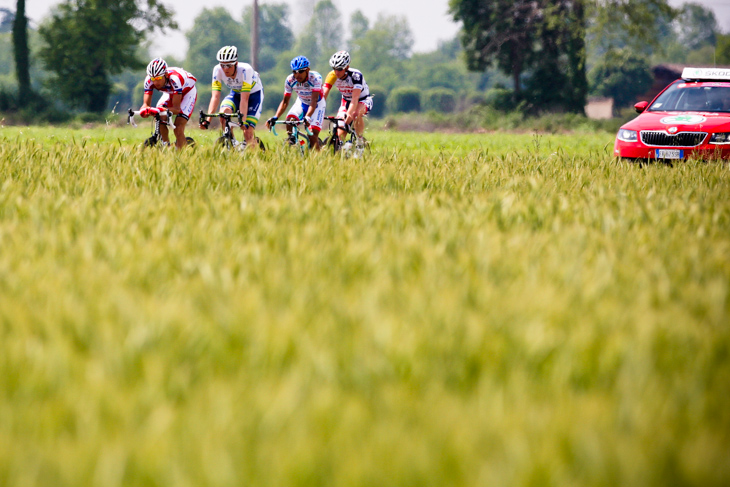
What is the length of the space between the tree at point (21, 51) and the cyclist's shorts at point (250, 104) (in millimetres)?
38092

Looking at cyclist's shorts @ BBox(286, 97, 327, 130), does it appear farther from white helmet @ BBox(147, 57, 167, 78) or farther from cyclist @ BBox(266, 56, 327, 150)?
white helmet @ BBox(147, 57, 167, 78)

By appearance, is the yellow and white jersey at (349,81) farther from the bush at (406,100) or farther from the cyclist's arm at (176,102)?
the bush at (406,100)

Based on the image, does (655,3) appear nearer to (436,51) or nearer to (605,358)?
(605,358)

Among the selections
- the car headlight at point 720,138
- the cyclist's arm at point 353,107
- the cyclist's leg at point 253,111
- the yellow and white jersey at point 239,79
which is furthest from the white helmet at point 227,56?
the car headlight at point 720,138

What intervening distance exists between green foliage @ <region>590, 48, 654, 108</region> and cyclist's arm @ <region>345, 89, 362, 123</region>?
238ft

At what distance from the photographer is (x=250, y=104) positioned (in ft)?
41.1

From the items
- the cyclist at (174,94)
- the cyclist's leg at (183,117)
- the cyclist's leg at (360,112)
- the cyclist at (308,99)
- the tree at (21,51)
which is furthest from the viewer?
the tree at (21,51)

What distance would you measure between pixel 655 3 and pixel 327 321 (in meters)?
44.9

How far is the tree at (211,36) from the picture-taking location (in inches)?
5281

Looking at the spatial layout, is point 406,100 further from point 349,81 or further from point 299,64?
point 299,64

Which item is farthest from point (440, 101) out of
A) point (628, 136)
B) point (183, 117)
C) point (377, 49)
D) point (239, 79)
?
point (183, 117)

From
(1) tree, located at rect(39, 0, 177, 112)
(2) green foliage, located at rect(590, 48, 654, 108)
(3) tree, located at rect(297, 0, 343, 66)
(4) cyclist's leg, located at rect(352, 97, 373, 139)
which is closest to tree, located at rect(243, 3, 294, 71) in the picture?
(3) tree, located at rect(297, 0, 343, 66)

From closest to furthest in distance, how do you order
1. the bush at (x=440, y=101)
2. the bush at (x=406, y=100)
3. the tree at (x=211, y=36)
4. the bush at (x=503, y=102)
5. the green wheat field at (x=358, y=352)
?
the green wheat field at (x=358, y=352) → the bush at (x=503, y=102) → the bush at (x=406, y=100) → the bush at (x=440, y=101) → the tree at (x=211, y=36)

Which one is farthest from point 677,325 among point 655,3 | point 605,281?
point 655,3
